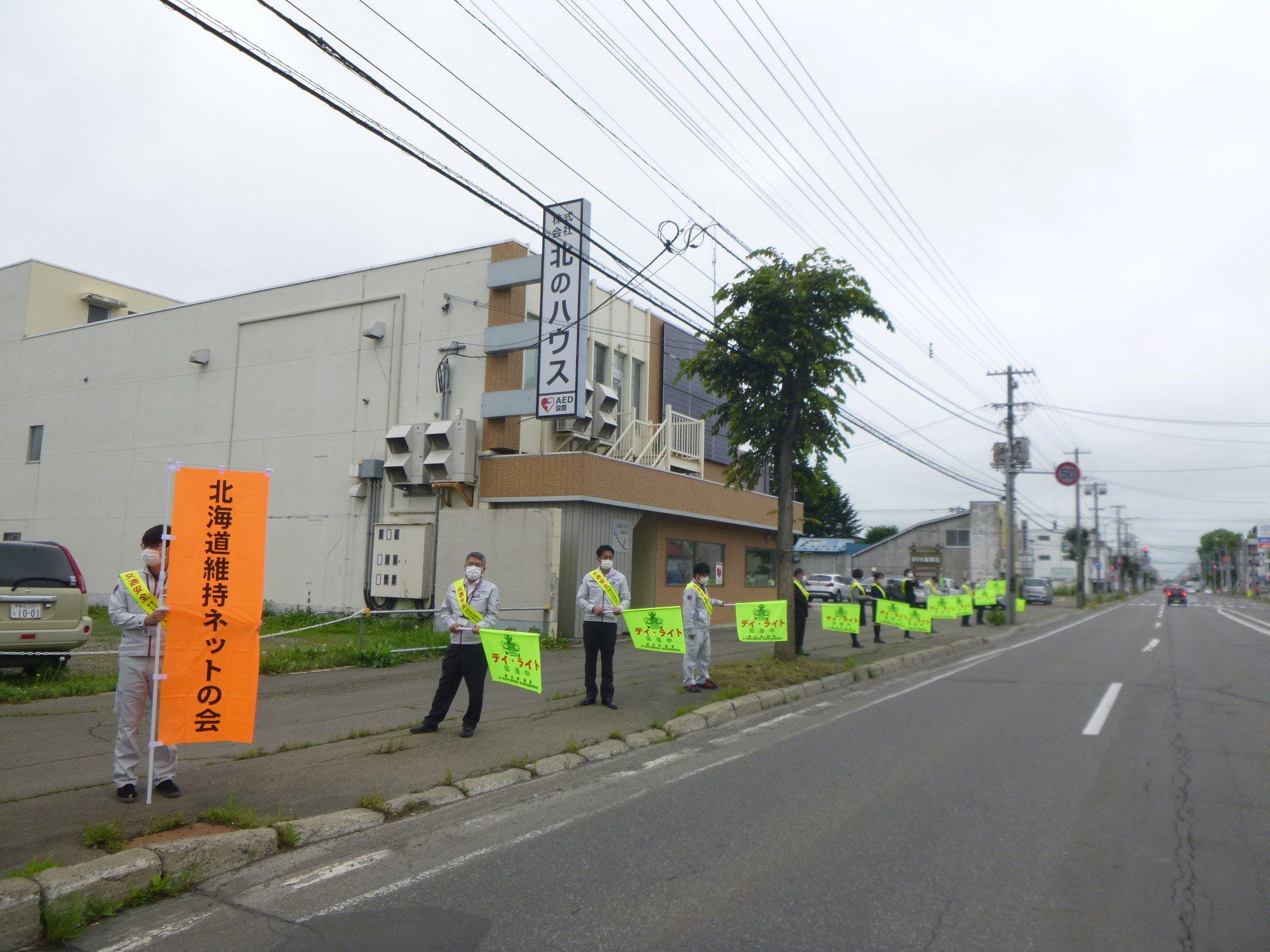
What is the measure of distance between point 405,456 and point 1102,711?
13631 millimetres

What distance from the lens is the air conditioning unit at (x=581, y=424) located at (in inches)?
722

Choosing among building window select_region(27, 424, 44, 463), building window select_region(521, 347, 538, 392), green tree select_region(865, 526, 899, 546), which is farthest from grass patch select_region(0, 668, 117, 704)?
green tree select_region(865, 526, 899, 546)

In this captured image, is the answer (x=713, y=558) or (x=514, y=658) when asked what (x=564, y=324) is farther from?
(x=514, y=658)

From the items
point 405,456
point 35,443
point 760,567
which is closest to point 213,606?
point 405,456

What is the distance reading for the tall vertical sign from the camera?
52.6ft

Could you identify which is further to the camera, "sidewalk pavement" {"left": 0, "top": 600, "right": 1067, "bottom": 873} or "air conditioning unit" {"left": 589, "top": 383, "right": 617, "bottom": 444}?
"air conditioning unit" {"left": 589, "top": 383, "right": 617, "bottom": 444}

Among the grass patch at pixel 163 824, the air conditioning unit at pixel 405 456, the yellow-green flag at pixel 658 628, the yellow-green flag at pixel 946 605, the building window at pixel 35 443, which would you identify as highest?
the building window at pixel 35 443

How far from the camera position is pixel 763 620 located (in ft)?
42.5

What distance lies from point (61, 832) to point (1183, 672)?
54.0ft

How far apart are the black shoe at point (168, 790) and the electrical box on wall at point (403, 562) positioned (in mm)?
11701

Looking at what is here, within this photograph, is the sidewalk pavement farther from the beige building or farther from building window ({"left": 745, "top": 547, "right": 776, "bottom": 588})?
building window ({"left": 745, "top": 547, "right": 776, "bottom": 588})

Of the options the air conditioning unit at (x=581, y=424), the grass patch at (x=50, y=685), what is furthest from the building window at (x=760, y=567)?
the grass patch at (x=50, y=685)

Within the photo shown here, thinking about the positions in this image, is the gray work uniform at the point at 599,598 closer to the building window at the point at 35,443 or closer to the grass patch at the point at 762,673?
the grass patch at the point at 762,673

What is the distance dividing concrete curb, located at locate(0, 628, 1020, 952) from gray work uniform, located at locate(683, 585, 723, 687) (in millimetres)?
2225
